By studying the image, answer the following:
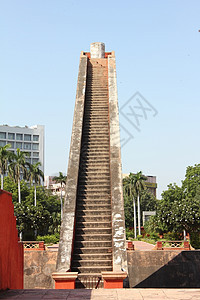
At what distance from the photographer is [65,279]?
27.6 ft

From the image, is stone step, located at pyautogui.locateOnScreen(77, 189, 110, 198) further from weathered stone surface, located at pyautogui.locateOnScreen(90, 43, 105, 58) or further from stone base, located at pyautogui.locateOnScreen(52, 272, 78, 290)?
weathered stone surface, located at pyautogui.locateOnScreen(90, 43, 105, 58)

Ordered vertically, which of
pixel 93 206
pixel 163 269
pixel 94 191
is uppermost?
pixel 94 191

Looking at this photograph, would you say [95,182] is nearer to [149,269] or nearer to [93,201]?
[93,201]

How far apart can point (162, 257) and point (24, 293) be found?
Answer: 1146 centimetres

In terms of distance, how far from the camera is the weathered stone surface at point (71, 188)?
9953mm

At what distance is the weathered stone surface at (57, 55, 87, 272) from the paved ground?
290cm

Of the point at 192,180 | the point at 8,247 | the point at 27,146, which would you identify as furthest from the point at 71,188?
the point at 27,146

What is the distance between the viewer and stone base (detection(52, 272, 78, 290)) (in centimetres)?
836

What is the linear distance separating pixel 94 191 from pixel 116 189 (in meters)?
0.90

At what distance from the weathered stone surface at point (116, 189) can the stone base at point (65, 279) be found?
1278 mm

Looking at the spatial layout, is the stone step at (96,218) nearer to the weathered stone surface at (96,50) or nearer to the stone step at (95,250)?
the stone step at (95,250)

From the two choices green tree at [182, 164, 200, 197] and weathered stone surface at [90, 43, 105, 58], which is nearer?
weathered stone surface at [90, 43, 105, 58]

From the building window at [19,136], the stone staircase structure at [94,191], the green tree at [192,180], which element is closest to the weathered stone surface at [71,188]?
the stone staircase structure at [94,191]

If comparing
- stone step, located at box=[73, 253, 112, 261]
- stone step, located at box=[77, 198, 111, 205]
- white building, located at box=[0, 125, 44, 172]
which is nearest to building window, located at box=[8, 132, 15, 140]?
white building, located at box=[0, 125, 44, 172]
